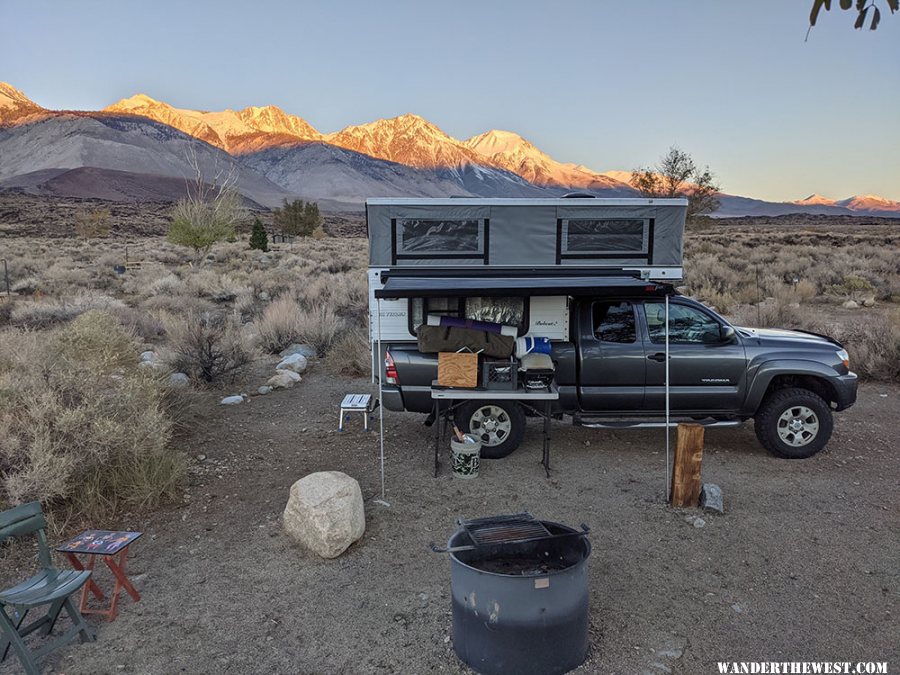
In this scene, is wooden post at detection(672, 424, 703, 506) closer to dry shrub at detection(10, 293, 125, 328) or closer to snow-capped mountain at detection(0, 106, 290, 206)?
dry shrub at detection(10, 293, 125, 328)

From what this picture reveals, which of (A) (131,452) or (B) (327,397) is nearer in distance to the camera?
(A) (131,452)

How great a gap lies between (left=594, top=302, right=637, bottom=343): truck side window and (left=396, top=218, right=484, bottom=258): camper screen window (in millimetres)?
1509

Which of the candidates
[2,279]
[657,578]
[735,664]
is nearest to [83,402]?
[657,578]

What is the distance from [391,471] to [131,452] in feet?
8.16

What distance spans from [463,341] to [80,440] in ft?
11.9

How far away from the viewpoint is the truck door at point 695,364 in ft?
22.3

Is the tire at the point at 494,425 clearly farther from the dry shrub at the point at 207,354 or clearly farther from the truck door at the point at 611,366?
the dry shrub at the point at 207,354

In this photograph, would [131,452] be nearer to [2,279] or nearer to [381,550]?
[381,550]

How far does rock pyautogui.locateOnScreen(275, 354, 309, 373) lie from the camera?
10984 mm

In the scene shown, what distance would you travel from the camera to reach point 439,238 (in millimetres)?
7273

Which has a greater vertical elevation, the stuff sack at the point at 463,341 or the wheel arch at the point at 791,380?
the stuff sack at the point at 463,341

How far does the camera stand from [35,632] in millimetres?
3967

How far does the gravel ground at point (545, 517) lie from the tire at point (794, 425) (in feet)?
0.51

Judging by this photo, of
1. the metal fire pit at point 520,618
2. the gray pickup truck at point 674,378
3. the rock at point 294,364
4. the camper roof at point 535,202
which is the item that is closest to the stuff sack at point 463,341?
the gray pickup truck at point 674,378
